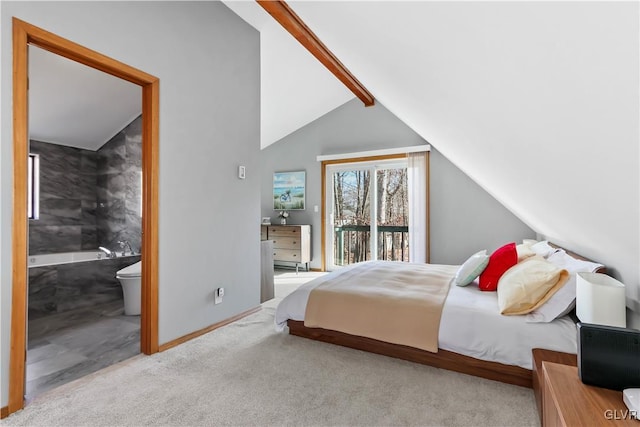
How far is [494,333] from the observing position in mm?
1876

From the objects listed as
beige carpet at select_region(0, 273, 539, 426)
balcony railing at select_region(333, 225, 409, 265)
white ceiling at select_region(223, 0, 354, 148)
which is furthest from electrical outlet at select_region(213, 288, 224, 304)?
balcony railing at select_region(333, 225, 409, 265)

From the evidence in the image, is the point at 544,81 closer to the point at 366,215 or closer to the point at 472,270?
the point at 472,270

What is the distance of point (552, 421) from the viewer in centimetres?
110

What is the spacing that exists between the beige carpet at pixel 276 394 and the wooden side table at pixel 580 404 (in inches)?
23.3

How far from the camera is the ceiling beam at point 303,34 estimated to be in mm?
2531

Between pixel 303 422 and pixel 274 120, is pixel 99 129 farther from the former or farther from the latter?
pixel 303 422

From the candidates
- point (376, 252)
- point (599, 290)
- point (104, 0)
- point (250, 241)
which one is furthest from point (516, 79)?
point (376, 252)

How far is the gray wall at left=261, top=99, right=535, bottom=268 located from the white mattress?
2497 mm

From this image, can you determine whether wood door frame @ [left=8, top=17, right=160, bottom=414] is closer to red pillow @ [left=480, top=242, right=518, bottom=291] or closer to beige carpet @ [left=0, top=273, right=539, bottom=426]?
beige carpet @ [left=0, top=273, right=539, bottom=426]

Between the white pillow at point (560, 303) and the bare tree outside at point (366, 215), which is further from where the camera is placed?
the bare tree outside at point (366, 215)

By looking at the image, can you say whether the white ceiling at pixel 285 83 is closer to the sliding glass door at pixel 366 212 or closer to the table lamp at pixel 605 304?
the sliding glass door at pixel 366 212

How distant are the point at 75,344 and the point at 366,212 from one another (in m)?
4.15

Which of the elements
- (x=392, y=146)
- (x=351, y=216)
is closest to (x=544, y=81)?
(x=392, y=146)

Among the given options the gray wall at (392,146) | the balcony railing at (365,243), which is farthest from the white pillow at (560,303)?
the balcony railing at (365,243)
